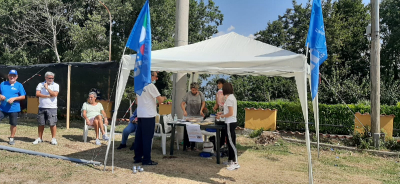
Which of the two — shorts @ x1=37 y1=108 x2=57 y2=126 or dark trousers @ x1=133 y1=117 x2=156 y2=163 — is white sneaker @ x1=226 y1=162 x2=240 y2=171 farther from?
shorts @ x1=37 y1=108 x2=57 y2=126

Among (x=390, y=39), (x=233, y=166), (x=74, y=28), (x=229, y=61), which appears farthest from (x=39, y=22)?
(x=390, y=39)

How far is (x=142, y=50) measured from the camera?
454 centimetres

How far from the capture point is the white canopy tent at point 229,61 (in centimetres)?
429

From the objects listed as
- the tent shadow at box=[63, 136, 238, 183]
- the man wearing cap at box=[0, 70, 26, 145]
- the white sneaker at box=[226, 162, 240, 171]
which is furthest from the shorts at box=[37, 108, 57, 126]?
the white sneaker at box=[226, 162, 240, 171]

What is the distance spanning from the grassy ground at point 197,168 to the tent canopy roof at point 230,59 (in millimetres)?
1619

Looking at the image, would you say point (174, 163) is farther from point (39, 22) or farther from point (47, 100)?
point (39, 22)

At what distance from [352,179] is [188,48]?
3.73 metres

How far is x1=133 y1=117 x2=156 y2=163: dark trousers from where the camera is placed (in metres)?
4.92

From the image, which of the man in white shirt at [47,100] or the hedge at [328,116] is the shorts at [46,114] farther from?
the hedge at [328,116]

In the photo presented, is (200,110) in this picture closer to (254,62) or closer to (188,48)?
(188,48)

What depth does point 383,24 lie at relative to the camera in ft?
59.9

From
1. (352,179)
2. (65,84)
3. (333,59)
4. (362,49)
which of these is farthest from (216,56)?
(362,49)

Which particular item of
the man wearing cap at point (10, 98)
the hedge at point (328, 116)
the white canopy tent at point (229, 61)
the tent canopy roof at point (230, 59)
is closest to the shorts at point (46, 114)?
the man wearing cap at point (10, 98)

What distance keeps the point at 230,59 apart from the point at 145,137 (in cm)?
186
